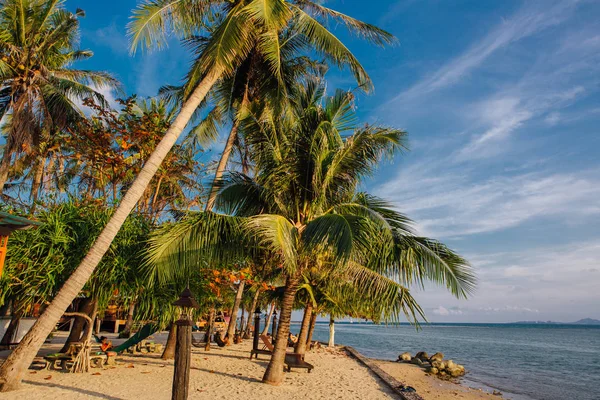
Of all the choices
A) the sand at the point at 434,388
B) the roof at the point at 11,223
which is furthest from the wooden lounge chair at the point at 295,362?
the roof at the point at 11,223

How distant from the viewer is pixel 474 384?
18.2 m

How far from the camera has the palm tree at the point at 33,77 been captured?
11.5 m

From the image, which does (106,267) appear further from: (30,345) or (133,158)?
(133,158)

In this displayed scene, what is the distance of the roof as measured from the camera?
6.00 meters

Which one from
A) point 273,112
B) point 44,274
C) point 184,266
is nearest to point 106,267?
point 44,274

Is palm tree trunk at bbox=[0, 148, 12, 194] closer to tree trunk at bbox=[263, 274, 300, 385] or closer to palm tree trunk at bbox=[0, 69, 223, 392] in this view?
palm tree trunk at bbox=[0, 69, 223, 392]

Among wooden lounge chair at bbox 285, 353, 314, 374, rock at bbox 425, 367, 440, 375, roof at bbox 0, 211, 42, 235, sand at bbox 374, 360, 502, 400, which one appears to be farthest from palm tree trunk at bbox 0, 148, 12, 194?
rock at bbox 425, 367, 440, 375

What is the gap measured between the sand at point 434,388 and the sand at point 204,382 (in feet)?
1.45

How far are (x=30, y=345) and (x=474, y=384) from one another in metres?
18.5

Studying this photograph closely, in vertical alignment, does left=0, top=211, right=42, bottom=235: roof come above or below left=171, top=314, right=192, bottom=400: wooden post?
above

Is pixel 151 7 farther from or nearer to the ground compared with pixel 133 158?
farther from the ground

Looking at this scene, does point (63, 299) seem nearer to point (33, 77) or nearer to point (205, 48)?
point (205, 48)

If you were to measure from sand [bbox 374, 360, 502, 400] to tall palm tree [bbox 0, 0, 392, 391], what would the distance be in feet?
35.6

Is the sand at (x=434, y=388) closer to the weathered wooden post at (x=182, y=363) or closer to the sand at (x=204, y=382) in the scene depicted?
the sand at (x=204, y=382)
